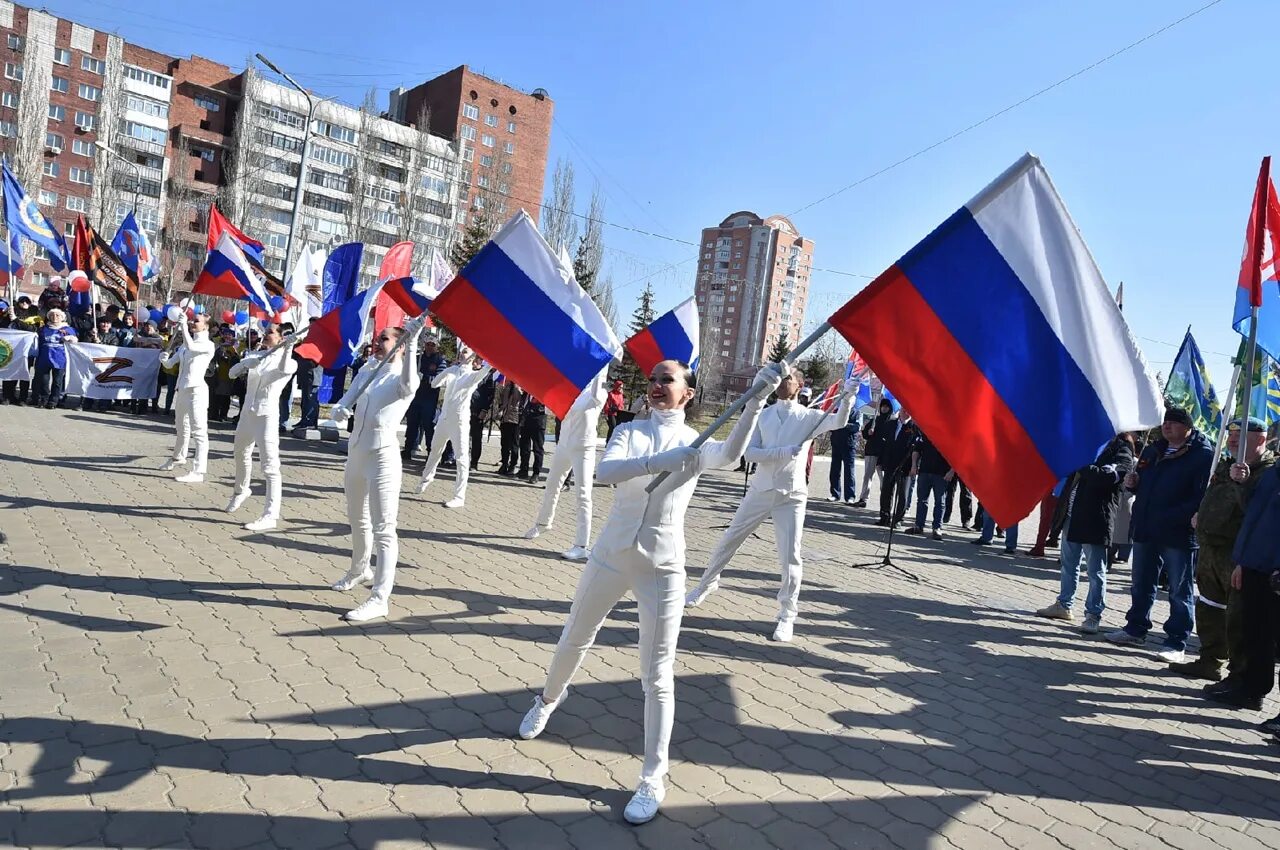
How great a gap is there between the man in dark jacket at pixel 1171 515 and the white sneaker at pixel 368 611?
22.4 feet

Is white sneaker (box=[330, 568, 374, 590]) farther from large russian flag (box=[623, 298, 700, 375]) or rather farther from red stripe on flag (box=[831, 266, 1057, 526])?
red stripe on flag (box=[831, 266, 1057, 526])

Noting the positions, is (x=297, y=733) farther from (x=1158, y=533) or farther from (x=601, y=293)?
(x=601, y=293)

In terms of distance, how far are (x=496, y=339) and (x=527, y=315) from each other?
32 centimetres

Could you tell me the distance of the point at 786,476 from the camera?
6418 millimetres

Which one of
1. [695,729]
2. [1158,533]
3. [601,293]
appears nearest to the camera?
[695,729]

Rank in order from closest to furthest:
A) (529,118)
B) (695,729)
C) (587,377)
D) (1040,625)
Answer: (695,729) → (587,377) → (1040,625) → (529,118)

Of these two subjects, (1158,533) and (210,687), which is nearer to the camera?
(210,687)

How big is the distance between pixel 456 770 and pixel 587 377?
319 cm

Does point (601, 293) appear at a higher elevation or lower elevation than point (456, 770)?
higher

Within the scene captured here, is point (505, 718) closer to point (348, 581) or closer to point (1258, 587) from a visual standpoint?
point (348, 581)

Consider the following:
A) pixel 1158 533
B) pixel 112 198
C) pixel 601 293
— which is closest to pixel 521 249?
pixel 1158 533

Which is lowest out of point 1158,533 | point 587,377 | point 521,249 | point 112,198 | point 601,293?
point 1158,533

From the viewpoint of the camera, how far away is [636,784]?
3.98m

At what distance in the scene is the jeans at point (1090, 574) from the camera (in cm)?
812
